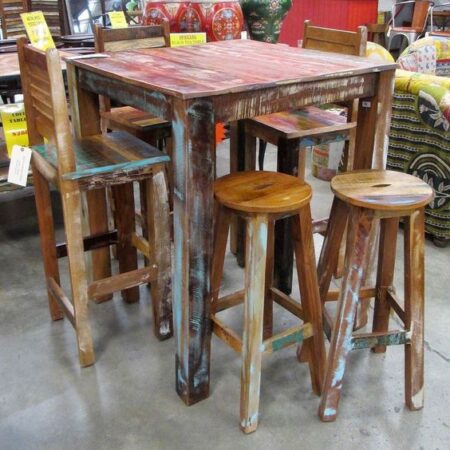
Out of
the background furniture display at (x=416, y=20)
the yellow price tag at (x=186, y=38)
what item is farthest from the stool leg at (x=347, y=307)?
the background furniture display at (x=416, y=20)

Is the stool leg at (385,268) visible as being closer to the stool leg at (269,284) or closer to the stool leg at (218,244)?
the stool leg at (269,284)

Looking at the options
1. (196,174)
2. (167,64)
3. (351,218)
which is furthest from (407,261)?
(167,64)

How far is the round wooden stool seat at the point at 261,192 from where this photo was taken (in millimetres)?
→ 1455

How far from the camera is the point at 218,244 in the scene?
1.66m

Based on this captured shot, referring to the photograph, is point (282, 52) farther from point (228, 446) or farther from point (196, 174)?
point (228, 446)

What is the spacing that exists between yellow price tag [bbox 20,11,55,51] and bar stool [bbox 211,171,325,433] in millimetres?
1498

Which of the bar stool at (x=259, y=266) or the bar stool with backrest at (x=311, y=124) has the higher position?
the bar stool with backrest at (x=311, y=124)

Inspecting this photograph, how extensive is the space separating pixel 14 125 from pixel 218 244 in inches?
41.8

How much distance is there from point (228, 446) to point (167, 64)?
1.23 metres

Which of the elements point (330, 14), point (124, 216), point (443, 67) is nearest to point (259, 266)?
point (124, 216)

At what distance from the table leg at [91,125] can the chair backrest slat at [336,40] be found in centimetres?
99

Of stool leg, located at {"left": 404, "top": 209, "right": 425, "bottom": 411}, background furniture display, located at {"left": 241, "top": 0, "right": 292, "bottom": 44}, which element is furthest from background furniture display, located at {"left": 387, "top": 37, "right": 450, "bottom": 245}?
stool leg, located at {"left": 404, "top": 209, "right": 425, "bottom": 411}

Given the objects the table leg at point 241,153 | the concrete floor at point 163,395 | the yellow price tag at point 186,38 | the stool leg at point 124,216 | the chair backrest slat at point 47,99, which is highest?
the yellow price tag at point 186,38

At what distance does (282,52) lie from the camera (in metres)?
2.02
